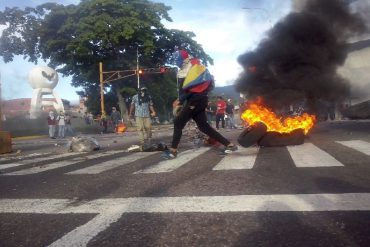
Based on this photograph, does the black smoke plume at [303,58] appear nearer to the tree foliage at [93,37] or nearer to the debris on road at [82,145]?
the debris on road at [82,145]

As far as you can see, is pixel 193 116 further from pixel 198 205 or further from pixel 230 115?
pixel 230 115

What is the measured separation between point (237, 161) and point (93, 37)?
36380 mm

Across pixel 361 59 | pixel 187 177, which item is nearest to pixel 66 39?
pixel 361 59

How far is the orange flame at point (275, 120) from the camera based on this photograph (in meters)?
9.12

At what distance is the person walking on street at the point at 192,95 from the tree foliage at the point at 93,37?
3444 cm

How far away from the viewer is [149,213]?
11.2 feet

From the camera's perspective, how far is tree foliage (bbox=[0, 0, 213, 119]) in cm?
4088

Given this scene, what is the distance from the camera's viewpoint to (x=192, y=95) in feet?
23.3

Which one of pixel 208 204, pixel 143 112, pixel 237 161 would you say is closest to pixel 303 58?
pixel 143 112

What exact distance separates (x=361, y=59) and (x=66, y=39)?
30.1m

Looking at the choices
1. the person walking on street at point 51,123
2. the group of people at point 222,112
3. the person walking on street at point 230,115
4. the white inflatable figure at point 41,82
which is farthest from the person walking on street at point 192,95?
the white inflatable figure at point 41,82

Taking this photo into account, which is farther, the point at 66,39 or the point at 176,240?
the point at 66,39

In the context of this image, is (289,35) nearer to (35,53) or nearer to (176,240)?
(176,240)

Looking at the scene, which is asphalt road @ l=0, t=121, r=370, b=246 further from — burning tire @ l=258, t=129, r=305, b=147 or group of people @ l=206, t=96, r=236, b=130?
group of people @ l=206, t=96, r=236, b=130
